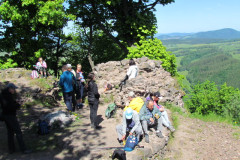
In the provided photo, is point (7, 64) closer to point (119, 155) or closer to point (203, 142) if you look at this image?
point (119, 155)

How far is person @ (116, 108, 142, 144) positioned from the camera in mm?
6434

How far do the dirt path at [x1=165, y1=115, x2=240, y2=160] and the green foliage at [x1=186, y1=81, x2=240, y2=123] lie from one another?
34.7ft

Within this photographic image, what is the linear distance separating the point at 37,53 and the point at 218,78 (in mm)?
166230

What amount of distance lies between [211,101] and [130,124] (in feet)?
60.7

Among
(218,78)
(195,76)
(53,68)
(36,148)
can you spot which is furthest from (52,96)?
(195,76)

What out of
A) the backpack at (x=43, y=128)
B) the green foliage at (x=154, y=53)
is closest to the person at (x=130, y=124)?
the backpack at (x=43, y=128)

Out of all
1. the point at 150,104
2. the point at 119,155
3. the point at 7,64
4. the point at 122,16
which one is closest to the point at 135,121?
the point at 150,104

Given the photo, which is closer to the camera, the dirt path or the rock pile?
the dirt path

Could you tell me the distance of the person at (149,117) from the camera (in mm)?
6995

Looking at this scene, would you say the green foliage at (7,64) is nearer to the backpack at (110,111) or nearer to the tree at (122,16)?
the tree at (122,16)

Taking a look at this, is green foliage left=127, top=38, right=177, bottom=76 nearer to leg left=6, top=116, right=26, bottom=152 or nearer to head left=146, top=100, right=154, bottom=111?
head left=146, top=100, right=154, bottom=111

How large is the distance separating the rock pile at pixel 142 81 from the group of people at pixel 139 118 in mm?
2271

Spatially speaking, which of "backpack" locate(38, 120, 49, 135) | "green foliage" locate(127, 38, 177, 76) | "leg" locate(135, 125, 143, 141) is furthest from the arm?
"green foliage" locate(127, 38, 177, 76)

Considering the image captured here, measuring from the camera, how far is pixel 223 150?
8.41 m
